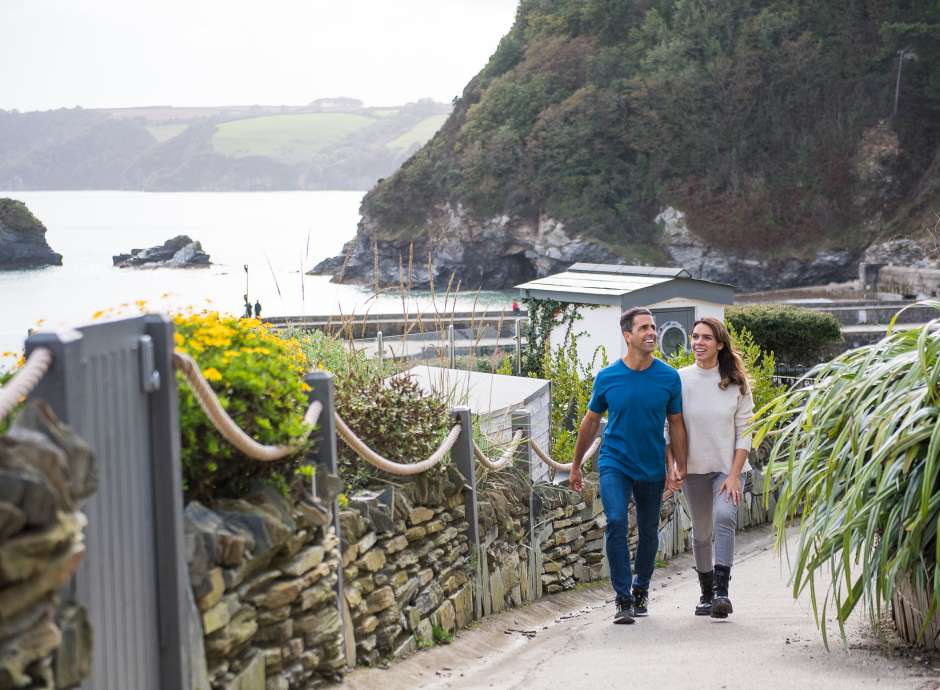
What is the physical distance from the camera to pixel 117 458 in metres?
3.31

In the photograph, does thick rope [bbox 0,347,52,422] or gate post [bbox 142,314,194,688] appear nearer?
thick rope [bbox 0,347,52,422]

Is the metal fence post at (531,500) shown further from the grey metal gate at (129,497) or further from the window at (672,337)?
the window at (672,337)

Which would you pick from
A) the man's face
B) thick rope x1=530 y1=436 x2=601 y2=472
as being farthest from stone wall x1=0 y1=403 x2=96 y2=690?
thick rope x1=530 y1=436 x2=601 y2=472

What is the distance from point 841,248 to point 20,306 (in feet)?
169

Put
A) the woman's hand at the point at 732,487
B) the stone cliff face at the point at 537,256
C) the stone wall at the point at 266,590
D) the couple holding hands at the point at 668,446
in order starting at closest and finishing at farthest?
the stone wall at the point at 266,590 < the couple holding hands at the point at 668,446 < the woman's hand at the point at 732,487 < the stone cliff face at the point at 537,256

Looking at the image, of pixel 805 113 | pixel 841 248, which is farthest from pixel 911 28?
pixel 841 248

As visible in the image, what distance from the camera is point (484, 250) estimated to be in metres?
78.8

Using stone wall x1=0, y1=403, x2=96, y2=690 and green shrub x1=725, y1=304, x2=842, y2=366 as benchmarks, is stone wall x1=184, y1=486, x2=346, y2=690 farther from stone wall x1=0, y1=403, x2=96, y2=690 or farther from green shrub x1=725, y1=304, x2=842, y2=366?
green shrub x1=725, y1=304, x2=842, y2=366

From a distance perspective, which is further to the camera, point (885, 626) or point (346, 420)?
point (346, 420)

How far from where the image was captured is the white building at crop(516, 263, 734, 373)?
A: 16344 millimetres

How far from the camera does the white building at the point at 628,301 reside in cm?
1634

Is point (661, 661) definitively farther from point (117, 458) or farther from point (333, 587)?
point (117, 458)

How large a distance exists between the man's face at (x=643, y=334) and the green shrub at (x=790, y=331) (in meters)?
15.9

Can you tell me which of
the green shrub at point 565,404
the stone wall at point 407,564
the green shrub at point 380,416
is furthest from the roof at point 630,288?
the stone wall at point 407,564
